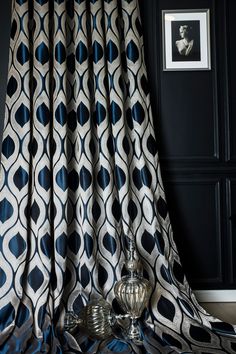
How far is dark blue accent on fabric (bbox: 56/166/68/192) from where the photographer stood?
1.83m

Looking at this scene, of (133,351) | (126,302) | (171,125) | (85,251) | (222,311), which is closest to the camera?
(133,351)

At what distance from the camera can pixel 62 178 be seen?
1.83 m

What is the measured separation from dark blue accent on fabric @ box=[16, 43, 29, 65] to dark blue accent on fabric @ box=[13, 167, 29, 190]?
624mm

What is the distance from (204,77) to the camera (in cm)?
216

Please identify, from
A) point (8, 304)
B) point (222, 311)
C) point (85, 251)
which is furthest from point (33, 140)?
point (222, 311)

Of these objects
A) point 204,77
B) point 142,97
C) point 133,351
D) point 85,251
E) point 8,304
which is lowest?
point 133,351

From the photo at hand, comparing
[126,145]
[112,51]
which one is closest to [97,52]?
[112,51]

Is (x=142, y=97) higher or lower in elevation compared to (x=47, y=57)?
lower

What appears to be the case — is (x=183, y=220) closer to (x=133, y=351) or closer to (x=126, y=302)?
(x=126, y=302)

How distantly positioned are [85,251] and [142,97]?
0.96 metres

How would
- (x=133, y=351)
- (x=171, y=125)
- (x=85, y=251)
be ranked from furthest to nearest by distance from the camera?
(x=171, y=125) → (x=85, y=251) → (x=133, y=351)

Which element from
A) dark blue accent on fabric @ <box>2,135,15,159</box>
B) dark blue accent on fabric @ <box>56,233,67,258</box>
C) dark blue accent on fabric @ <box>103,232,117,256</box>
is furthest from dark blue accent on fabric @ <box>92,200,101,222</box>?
dark blue accent on fabric @ <box>2,135,15,159</box>

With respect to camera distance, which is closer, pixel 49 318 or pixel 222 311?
pixel 49 318

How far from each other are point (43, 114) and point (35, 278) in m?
0.89
